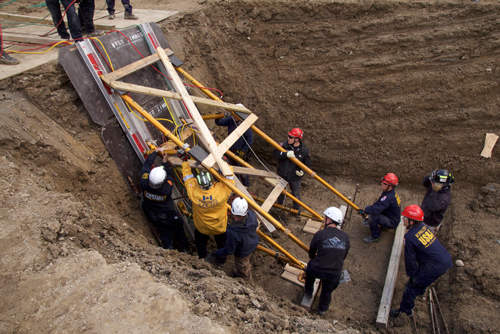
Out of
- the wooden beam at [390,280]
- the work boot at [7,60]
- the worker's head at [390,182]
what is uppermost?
the work boot at [7,60]

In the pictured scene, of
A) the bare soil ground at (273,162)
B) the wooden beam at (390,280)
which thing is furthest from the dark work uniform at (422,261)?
the bare soil ground at (273,162)

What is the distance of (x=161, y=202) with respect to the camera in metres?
4.73

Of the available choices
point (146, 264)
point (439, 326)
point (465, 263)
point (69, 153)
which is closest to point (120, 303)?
point (146, 264)

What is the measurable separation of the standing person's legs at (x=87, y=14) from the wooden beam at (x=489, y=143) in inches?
317

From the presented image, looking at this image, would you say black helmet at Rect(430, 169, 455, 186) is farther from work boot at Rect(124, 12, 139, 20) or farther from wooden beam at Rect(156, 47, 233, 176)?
work boot at Rect(124, 12, 139, 20)

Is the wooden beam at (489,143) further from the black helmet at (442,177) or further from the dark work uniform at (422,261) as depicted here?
the dark work uniform at (422,261)

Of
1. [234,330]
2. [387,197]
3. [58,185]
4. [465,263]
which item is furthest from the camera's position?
[387,197]

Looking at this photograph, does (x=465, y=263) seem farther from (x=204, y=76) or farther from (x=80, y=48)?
(x=80, y=48)

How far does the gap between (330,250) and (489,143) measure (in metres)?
4.61

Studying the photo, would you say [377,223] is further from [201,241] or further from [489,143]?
[201,241]

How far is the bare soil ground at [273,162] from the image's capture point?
9.80ft

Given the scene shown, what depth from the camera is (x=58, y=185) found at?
430 cm

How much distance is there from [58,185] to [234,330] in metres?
3.21

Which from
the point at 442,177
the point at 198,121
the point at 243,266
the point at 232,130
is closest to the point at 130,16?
the point at 232,130
